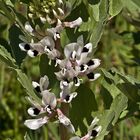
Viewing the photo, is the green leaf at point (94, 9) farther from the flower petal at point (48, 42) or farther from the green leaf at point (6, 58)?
the green leaf at point (6, 58)

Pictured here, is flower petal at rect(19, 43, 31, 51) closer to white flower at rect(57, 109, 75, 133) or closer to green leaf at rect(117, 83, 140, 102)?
white flower at rect(57, 109, 75, 133)

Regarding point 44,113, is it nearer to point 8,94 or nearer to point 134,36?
point 134,36

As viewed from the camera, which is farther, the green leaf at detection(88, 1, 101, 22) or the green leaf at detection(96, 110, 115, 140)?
the green leaf at detection(96, 110, 115, 140)

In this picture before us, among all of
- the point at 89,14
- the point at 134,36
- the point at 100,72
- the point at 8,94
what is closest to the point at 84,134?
the point at 100,72

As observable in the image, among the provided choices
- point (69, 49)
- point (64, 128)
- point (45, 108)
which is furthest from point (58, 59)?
point (64, 128)

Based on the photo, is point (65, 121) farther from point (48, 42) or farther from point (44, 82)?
point (48, 42)

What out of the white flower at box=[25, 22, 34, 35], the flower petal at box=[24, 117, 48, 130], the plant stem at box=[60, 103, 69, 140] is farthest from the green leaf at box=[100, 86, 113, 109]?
the white flower at box=[25, 22, 34, 35]
